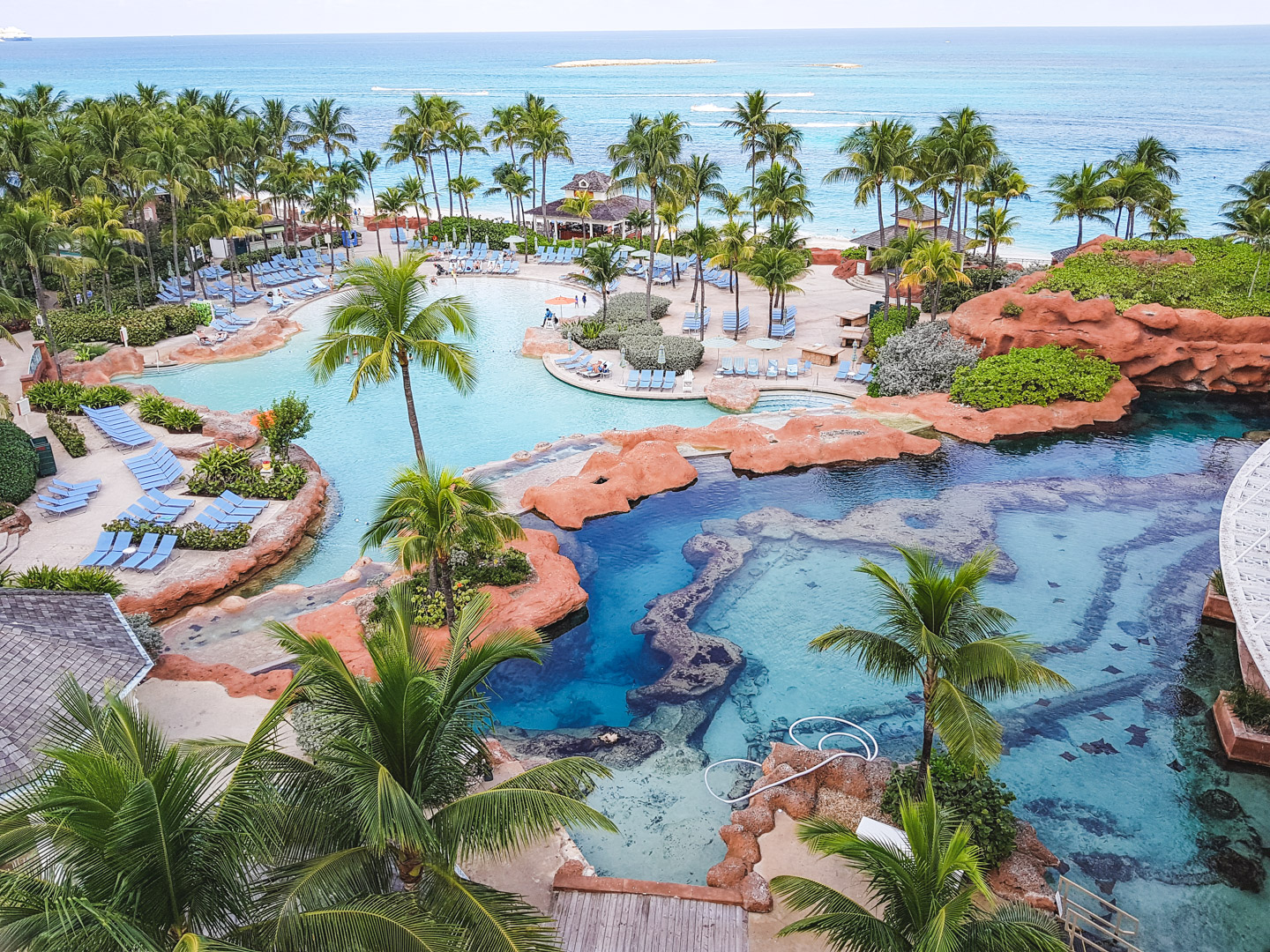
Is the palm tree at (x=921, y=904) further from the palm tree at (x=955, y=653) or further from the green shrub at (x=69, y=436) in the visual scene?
the green shrub at (x=69, y=436)

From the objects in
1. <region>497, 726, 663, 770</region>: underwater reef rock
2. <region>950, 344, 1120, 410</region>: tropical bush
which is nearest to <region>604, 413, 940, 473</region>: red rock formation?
<region>950, 344, 1120, 410</region>: tropical bush

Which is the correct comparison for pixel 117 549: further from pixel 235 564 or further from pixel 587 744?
pixel 587 744

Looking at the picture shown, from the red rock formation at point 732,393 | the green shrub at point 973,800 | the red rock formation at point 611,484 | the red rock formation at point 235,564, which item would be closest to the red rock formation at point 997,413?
the red rock formation at point 732,393

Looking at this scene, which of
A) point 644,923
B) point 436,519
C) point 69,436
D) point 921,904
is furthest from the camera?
point 69,436

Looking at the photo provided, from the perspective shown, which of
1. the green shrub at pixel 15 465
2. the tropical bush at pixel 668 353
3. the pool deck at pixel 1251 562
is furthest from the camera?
the tropical bush at pixel 668 353

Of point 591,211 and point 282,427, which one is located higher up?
point 591,211

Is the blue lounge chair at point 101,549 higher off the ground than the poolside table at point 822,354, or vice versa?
the poolside table at point 822,354

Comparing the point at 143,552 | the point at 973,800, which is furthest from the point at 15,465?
the point at 973,800
